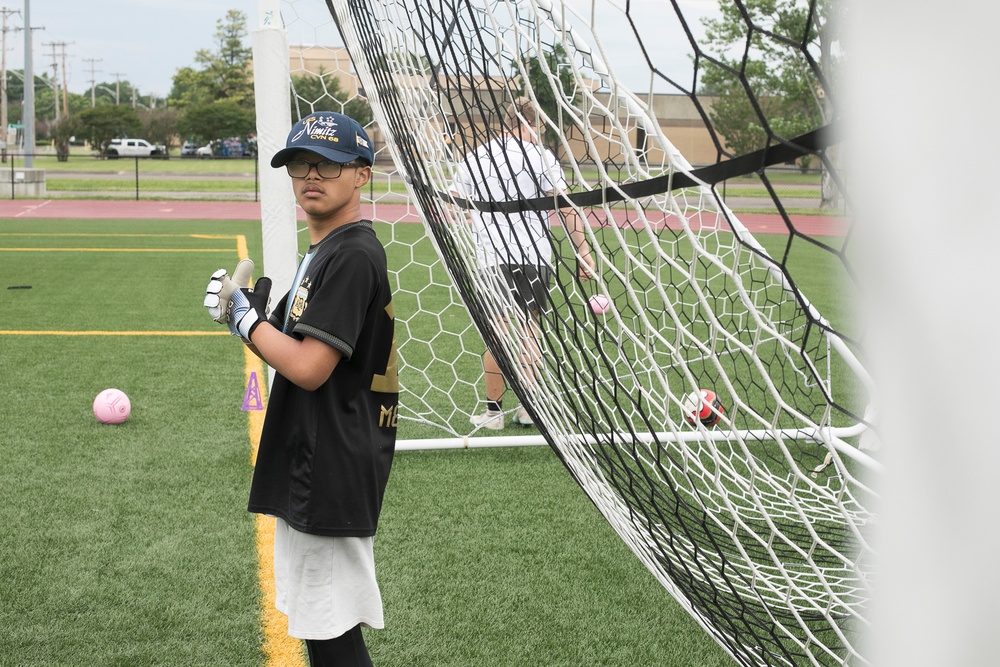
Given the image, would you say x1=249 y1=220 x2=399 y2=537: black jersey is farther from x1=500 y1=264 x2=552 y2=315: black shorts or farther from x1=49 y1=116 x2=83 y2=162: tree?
x1=49 y1=116 x2=83 y2=162: tree

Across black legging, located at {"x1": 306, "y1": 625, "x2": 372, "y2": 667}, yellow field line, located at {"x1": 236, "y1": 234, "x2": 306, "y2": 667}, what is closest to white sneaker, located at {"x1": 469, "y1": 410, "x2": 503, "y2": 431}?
yellow field line, located at {"x1": 236, "y1": 234, "x2": 306, "y2": 667}

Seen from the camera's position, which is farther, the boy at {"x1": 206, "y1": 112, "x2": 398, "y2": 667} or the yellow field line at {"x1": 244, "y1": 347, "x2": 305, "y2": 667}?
the yellow field line at {"x1": 244, "y1": 347, "x2": 305, "y2": 667}

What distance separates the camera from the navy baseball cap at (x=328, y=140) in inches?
85.7

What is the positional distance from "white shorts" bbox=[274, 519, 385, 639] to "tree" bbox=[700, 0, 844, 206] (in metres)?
1.39

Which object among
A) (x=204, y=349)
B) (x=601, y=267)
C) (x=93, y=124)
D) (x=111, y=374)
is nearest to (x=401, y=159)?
(x=601, y=267)

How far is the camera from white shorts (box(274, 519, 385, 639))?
216cm

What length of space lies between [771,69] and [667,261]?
37 cm

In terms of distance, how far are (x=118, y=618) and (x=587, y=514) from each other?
184 centimetres

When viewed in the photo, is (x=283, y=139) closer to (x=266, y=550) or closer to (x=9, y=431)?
(x=266, y=550)

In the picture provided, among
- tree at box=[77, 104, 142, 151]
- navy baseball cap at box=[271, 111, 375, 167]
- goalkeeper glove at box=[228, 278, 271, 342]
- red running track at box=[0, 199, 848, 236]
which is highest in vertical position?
tree at box=[77, 104, 142, 151]

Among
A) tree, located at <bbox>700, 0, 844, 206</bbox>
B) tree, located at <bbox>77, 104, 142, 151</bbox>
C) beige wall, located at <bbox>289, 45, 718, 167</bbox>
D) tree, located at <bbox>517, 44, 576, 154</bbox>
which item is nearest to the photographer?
tree, located at <bbox>700, 0, 844, 206</bbox>

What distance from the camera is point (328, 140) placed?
2189mm

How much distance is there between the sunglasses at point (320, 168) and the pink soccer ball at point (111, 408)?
131 inches

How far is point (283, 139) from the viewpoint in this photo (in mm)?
3736
